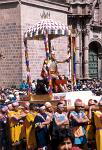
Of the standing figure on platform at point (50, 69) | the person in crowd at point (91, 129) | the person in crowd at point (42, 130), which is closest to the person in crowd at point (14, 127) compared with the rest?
the person in crowd at point (42, 130)

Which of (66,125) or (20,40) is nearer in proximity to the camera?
(66,125)

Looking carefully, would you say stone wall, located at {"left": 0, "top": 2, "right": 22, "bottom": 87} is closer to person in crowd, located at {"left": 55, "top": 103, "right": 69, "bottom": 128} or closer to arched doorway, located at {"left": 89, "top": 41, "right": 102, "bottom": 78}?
arched doorway, located at {"left": 89, "top": 41, "right": 102, "bottom": 78}

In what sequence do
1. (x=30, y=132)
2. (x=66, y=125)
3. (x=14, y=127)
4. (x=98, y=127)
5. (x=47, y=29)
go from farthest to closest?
(x=47, y=29) < (x=14, y=127) < (x=30, y=132) < (x=98, y=127) < (x=66, y=125)

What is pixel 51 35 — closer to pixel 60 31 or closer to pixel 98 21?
pixel 60 31

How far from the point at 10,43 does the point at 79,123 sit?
60.5ft

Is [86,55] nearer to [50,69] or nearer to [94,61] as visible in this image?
[94,61]

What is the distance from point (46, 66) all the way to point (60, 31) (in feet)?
4.26

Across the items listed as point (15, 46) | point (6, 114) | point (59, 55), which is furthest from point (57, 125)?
point (59, 55)

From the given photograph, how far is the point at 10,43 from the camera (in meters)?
28.7

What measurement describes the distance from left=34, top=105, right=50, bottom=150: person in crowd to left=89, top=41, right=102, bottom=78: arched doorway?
34.4m

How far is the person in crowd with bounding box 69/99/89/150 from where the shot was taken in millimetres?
10548

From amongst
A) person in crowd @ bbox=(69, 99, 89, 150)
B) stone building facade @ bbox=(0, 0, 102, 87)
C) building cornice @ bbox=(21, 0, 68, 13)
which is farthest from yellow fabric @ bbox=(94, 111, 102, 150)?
building cornice @ bbox=(21, 0, 68, 13)

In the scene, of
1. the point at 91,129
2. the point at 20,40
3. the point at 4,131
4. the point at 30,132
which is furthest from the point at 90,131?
the point at 20,40

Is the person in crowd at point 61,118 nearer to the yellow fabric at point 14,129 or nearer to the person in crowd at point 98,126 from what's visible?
the person in crowd at point 98,126
